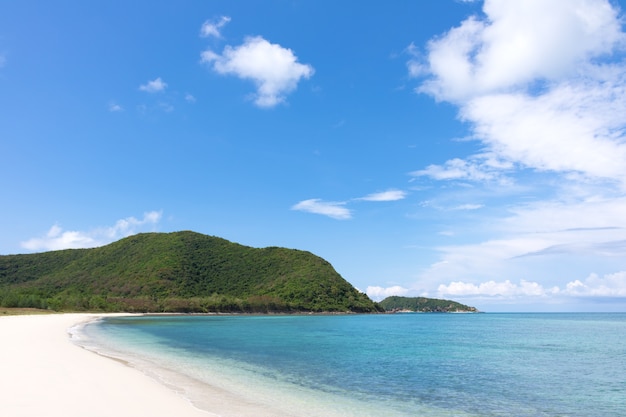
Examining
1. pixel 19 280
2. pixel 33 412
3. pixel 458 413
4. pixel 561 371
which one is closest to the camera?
pixel 33 412

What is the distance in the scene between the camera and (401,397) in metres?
19.5

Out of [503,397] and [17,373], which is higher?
[17,373]

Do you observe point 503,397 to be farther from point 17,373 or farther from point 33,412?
point 17,373

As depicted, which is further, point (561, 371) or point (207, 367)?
point (561, 371)

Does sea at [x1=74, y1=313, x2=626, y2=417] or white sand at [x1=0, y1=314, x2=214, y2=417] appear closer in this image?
white sand at [x1=0, y1=314, x2=214, y2=417]

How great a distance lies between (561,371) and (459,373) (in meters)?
8.10

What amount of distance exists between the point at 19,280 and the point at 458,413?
214543 mm

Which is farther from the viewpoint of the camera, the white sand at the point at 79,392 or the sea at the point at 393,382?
the sea at the point at 393,382

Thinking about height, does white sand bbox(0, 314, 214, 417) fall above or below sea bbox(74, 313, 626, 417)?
above

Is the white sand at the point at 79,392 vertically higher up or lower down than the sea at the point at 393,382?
higher up

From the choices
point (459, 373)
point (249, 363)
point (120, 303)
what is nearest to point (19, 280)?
point (120, 303)

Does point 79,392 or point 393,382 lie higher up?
point 79,392

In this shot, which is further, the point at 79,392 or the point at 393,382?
the point at 393,382

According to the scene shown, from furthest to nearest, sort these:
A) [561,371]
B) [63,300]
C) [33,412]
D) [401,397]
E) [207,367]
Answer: [63,300] → [561,371] → [207,367] → [401,397] → [33,412]
